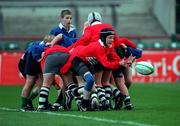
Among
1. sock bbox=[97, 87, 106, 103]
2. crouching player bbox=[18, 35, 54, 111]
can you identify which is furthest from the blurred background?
sock bbox=[97, 87, 106, 103]

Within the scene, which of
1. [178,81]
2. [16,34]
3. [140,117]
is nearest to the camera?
[140,117]

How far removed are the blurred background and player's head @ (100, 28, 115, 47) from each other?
79.1 feet

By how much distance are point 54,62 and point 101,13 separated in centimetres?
2619

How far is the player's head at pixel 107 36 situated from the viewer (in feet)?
48.3

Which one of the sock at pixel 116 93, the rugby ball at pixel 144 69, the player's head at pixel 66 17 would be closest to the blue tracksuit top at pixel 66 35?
the player's head at pixel 66 17

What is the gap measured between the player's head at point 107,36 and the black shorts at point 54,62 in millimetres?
732

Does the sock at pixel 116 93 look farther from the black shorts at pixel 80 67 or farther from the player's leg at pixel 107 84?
the black shorts at pixel 80 67

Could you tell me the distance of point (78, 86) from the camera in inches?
590

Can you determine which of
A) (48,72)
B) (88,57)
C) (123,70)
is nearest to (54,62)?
(48,72)

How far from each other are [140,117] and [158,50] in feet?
60.4

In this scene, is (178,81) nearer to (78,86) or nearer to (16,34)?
(16,34)

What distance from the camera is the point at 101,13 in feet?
134

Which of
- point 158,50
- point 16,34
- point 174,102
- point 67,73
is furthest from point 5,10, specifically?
point 67,73

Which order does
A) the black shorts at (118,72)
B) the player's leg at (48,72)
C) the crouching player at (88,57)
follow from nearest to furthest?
the crouching player at (88,57) < the player's leg at (48,72) < the black shorts at (118,72)
